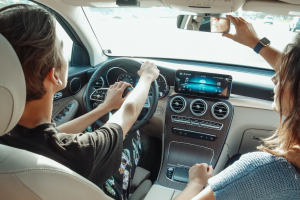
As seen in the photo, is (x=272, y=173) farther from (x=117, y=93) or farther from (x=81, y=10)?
(x=81, y=10)

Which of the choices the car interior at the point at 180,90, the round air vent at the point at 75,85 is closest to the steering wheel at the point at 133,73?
the car interior at the point at 180,90

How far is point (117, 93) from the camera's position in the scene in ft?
5.75

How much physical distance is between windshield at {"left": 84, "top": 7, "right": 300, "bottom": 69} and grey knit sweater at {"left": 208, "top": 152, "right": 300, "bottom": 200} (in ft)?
3.57

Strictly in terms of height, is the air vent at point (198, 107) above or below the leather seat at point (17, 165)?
below

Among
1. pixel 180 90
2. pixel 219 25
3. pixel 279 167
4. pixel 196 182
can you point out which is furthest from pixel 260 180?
pixel 180 90

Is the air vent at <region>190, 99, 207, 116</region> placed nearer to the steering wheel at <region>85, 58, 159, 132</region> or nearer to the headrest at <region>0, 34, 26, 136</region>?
the steering wheel at <region>85, 58, 159, 132</region>

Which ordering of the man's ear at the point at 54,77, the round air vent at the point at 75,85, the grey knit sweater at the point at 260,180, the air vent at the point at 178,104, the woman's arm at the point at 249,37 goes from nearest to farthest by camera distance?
the grey knit sweater at the point at 260,180, the man's ear at the point at 54,77, the woman's arm at the point at 249,37, the air vent at the point at 178,104, the round air vent at the point at 75,85

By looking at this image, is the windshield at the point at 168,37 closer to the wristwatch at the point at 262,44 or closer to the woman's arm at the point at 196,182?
the wristwatch at the point at 262,44

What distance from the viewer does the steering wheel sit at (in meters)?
1.91

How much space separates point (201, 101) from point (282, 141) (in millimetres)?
1210

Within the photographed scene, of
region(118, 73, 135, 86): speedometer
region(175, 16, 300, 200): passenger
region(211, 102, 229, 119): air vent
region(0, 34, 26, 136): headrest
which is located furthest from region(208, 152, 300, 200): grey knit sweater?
region(118, 73, 135, 86): speedometer

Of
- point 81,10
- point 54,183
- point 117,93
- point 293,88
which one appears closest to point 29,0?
point 81,10

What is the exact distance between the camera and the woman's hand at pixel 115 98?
1.72 m

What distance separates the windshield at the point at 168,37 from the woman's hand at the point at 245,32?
0.06 m
